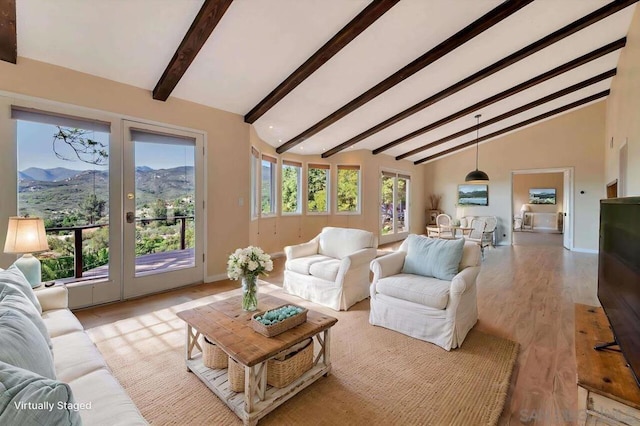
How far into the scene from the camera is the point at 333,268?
3.25m

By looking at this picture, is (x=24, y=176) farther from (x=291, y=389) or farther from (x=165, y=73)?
(x=291, y=389)

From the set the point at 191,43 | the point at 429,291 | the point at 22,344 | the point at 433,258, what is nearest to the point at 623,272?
the point at 429,291

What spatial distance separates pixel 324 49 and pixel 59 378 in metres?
3.34

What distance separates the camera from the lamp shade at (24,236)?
7.25 feet

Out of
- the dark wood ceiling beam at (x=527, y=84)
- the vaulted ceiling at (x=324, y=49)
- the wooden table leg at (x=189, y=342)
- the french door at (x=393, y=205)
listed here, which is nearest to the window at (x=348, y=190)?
the french door at (x=393, y=205)

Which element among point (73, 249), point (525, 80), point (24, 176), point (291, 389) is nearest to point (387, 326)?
point (291, 389)

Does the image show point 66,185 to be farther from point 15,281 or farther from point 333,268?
point 333,268

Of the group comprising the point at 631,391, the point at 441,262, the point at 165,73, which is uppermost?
the point at 165,73

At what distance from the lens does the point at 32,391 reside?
2.22ft

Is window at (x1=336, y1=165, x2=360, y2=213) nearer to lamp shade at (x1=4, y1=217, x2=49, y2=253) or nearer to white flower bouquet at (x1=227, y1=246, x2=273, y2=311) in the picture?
white flower bouquet at (x1=227, y1=246, x2=273, y2=311)

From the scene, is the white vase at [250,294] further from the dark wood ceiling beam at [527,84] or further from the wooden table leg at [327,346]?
the dark wood ceiling beam at [527,84]

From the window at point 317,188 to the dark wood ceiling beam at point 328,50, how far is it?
9.39 ft

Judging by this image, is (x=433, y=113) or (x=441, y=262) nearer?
(x=441, y=262)

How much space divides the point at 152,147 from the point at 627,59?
21.5 feet
